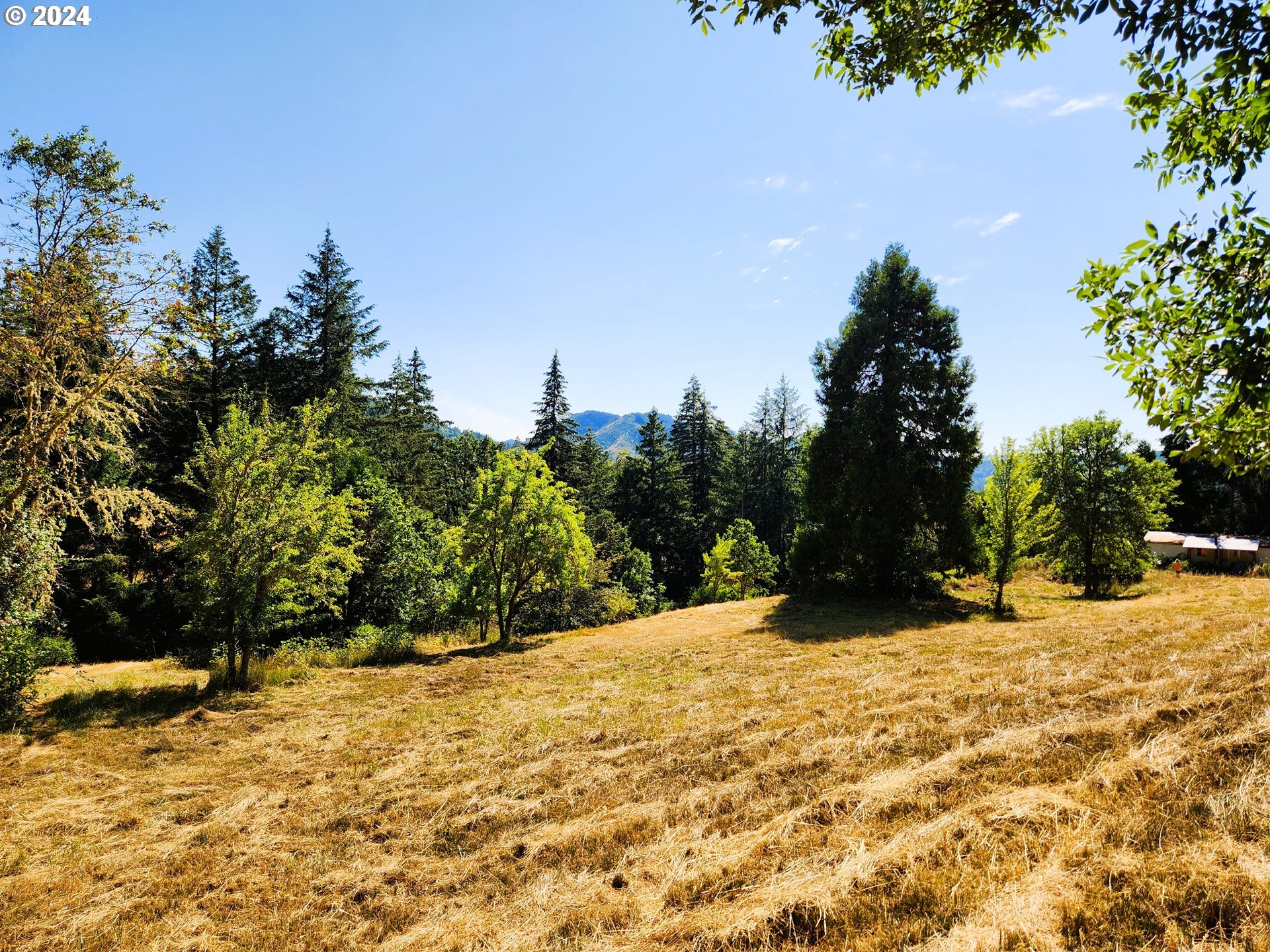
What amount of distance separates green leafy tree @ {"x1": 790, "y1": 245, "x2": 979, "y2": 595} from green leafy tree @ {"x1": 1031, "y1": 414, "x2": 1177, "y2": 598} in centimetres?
751

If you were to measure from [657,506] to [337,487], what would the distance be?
28833 mm

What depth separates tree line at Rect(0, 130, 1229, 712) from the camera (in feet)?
34.9

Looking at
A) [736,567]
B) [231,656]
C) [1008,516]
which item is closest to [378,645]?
[231,656]

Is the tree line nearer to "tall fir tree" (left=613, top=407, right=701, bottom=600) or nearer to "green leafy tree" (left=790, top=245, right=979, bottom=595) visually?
"green leafy tree" (left=790, top=245, right=979, bottom=595)

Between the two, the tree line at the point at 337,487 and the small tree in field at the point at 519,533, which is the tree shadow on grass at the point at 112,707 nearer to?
the tree line at the point at 337,487

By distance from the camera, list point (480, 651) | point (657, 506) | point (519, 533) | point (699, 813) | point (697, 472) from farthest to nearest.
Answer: point (697, 472) < point (657, 506) < point (519, 533) < point (480, 651) < point (699, 813)

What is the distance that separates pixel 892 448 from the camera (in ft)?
73.3

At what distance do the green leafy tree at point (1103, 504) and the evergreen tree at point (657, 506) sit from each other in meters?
27.7

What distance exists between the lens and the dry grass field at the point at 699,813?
3139mm

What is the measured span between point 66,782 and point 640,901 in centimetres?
942

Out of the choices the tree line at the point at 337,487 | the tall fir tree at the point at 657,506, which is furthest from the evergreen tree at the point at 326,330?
the tall fir tree at the point at 657,506

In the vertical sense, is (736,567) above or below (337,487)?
below

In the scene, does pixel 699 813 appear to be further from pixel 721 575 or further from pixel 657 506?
pixel 657 506

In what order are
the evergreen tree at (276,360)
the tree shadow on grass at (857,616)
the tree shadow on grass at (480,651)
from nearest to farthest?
the tree shadow on grass at (857,616) < the tree shadow on grass at (480,651) < the evergreen tree at (276,360)
